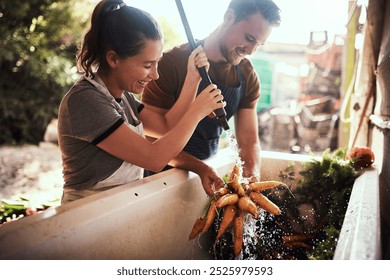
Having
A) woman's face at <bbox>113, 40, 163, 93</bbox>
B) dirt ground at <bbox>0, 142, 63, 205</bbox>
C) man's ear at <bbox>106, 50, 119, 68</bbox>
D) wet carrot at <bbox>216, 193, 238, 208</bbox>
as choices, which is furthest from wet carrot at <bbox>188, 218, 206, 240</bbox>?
dirt ground at <bbox>0, 142, 63, 205</bbox>

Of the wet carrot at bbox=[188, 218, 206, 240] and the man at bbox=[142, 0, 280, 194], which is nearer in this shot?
the wet carrot at bbox=[188, 218, 206, 240]

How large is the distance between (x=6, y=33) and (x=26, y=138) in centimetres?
182

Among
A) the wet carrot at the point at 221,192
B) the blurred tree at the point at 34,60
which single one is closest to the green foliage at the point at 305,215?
the wet carrot at the point at 221,192

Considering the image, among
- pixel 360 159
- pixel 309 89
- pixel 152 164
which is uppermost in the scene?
pixel 309 89

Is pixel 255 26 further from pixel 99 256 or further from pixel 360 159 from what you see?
pixel 99 256

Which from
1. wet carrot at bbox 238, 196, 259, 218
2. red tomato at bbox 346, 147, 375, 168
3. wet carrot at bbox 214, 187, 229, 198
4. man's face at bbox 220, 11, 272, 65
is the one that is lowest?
wet carrot at bbox 238, 196, 259, 218

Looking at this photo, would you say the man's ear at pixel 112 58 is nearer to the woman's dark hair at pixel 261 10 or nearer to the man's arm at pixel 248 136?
the woman's dark hair at pixel 261 10

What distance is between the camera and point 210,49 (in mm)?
2244

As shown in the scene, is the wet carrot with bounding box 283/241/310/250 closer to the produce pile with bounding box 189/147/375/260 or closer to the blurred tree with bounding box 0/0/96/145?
the produce pile with bounding box 189/147/375/260

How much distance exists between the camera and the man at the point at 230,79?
203 cm

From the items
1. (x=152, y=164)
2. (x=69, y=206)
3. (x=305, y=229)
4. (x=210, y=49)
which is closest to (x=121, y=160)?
(x=152, y=164)

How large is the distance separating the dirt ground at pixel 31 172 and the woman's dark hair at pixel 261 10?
3.01m

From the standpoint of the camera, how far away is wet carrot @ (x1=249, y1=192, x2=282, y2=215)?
187cm

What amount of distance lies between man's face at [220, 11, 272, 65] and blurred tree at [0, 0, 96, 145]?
4940mm
